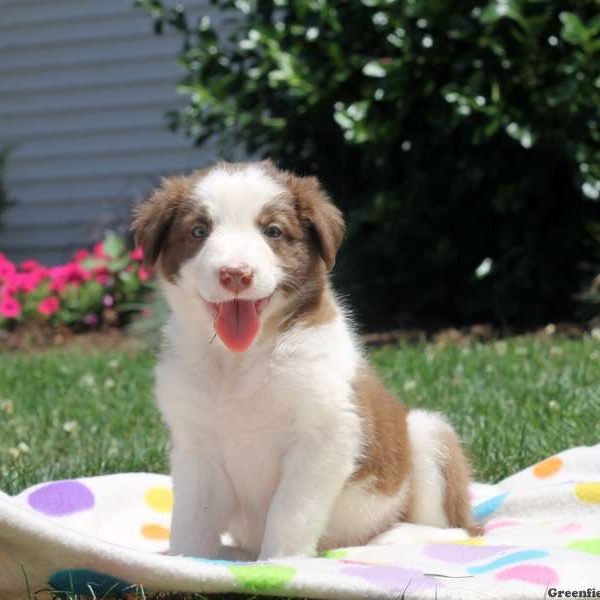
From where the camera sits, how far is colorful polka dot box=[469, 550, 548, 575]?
108 inches

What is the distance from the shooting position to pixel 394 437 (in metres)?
3.32

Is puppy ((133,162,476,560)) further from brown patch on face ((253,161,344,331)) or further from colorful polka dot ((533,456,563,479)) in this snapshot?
colorful polka dot ((533,456,563,479))

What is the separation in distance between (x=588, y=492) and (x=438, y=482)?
0.62 m

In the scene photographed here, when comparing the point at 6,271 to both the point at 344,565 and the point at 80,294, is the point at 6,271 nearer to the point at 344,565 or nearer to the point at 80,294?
the point at 80,294

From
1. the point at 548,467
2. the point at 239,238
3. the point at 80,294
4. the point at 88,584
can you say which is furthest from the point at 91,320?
the point at 88,584

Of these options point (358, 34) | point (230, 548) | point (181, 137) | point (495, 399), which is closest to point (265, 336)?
point (230, 548)

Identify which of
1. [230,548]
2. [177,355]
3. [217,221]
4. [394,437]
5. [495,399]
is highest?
[217,221]

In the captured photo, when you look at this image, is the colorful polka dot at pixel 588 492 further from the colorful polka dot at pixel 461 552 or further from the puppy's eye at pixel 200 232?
the puppy's eye at pixel 200 232

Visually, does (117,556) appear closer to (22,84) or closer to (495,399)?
(495,399)

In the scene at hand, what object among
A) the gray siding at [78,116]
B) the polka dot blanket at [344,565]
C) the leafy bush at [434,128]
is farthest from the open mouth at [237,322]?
the gray siding at [78,116]

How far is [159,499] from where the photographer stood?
12.7 ft

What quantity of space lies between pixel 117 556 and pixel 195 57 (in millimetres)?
6037

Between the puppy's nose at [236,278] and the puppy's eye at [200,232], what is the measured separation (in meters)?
0.23

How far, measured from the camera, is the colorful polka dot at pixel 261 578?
248 centimetres
